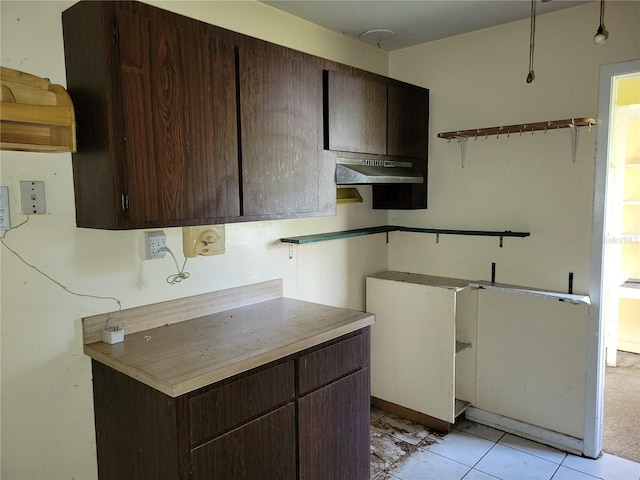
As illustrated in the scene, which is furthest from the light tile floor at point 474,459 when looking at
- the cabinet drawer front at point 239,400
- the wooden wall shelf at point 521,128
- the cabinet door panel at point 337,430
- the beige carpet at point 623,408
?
the wooden wall shelf at point 521,128

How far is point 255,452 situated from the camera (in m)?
1.69

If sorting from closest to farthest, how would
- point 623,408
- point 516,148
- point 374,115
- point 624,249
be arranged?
point 374,115 → point 516,148 → point 623,408 → point 624,249

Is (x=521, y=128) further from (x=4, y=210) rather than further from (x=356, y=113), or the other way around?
(x=4, y=210)

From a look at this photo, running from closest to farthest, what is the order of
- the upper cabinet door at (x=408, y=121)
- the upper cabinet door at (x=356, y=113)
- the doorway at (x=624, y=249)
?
the upper cabinet door at (x=356, y=113)
the upper cabinet door at (x=408, y=121)
the doorway at (x=624, y=249)

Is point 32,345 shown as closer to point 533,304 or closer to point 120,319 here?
point 120,319

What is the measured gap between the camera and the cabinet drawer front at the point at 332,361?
187cm

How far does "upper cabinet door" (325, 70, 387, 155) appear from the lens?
229 centimetres

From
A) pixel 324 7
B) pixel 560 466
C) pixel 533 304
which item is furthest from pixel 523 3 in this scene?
pixel 560 466

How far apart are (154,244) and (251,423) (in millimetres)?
845

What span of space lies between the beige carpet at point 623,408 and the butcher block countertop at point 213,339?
1796 mm

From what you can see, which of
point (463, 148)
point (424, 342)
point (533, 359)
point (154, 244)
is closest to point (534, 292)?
point (533, 359)

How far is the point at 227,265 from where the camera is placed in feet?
7.42

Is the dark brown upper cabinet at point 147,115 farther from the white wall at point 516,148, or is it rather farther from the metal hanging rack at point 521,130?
the white wall at point 516,148

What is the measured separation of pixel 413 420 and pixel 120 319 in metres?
2.00
